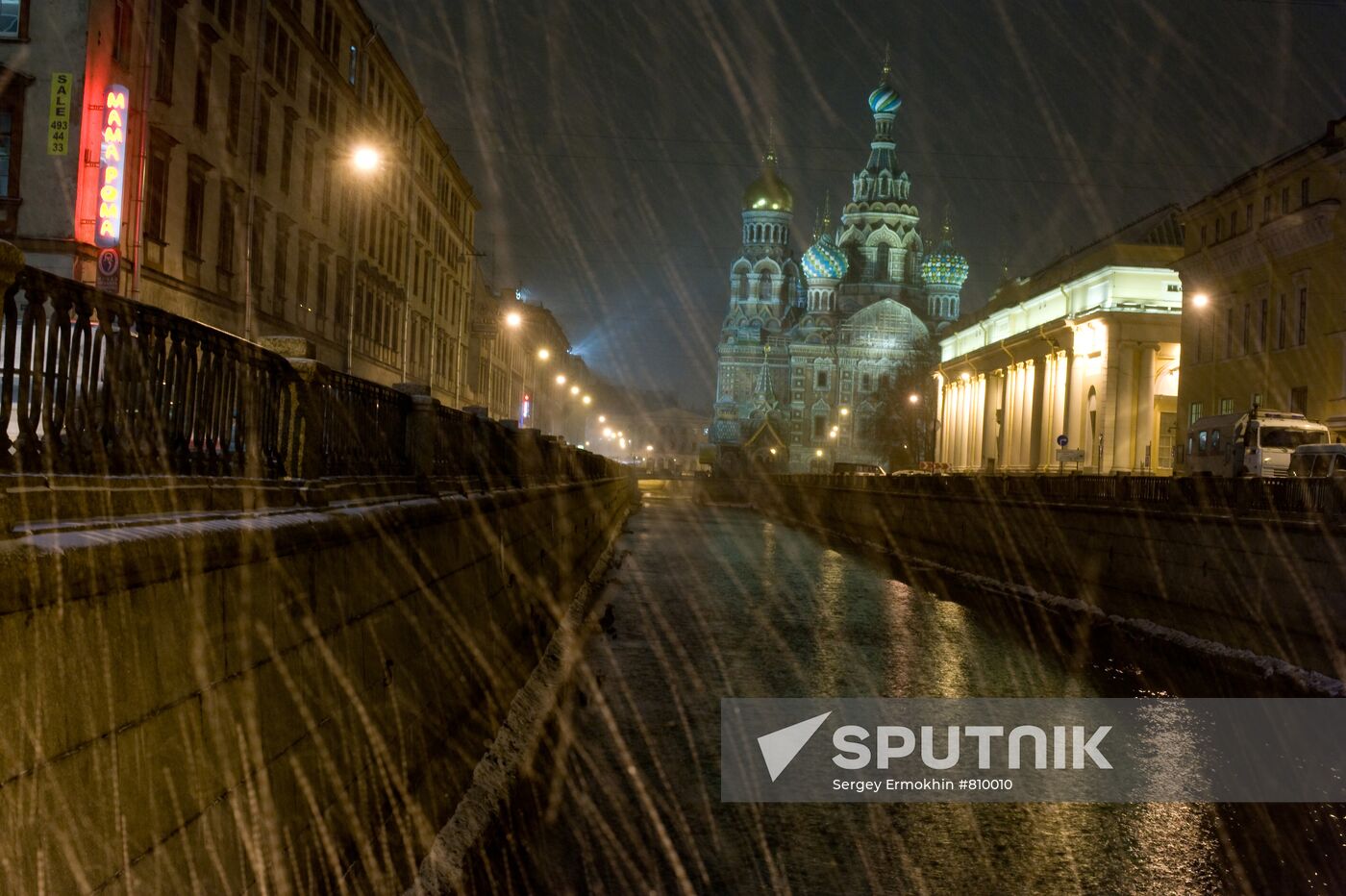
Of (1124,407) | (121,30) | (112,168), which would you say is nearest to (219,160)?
(121,30)

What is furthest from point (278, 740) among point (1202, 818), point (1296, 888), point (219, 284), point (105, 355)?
point (219, 284)

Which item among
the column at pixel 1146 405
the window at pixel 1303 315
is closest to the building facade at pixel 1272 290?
the window at pixel 1303 315

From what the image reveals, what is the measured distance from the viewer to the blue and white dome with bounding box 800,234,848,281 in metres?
167

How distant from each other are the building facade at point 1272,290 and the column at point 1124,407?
14990 millimetres

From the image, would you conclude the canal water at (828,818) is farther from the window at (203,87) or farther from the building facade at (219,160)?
the window at (203,87)

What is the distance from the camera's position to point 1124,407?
70.5m

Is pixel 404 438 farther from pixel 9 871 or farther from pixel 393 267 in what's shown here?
pixel 393 267

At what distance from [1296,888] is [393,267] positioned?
48772 mm

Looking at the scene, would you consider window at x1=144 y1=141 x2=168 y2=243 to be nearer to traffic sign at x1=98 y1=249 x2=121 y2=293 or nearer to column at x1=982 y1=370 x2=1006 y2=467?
traffic sign at x1=98 y1=249 x2=121 y2=293

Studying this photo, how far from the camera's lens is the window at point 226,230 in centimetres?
3275

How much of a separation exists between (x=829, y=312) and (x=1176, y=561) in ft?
479

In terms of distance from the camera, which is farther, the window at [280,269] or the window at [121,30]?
the window at [280,269]

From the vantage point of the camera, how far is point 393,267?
178 ft

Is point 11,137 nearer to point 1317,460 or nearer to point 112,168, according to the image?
point 112,168
